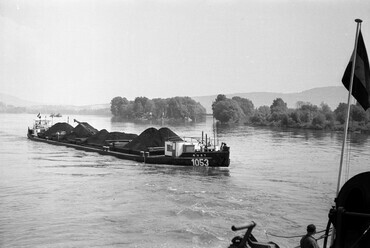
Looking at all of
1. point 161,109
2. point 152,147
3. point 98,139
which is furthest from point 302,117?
point 161,109

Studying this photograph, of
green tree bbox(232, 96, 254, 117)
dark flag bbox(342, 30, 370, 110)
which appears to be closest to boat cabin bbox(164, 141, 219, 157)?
dark flag bbox(342, 30, 370, 110)

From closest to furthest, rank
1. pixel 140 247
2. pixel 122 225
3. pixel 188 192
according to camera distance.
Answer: pixel 140 247
pixel 122 225
pixel 188 192

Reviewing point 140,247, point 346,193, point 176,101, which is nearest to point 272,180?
point 140,247

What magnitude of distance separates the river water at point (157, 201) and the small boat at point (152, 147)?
35.0 inches

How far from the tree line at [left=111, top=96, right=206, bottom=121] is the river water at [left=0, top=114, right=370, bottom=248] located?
346 ft

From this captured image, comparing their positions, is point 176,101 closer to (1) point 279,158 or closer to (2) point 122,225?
(1) point 279,158

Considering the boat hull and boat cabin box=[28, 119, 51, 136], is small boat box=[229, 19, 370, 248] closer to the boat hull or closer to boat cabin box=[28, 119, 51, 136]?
the boat hull

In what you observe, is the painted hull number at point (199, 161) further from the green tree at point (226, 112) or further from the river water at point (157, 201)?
the green tree at point (226, 112)

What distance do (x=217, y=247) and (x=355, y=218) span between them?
24.3 ft

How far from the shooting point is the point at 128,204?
19828 millimetres

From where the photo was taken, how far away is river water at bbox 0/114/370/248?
14.9m

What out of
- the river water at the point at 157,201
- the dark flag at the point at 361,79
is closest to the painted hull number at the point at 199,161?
the river water at the point at 157,201

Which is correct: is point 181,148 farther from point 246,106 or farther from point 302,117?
point 246,106

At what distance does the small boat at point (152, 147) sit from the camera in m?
32.8
